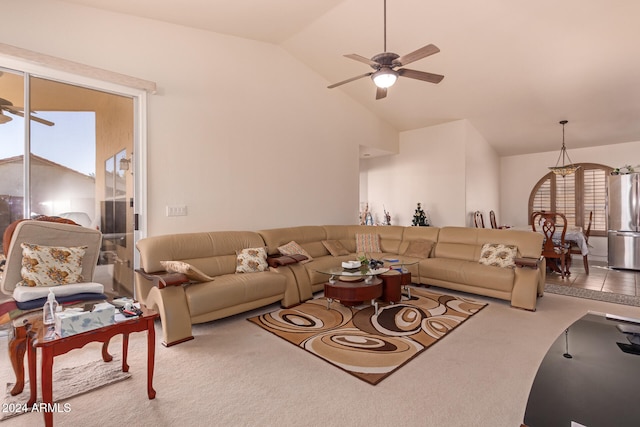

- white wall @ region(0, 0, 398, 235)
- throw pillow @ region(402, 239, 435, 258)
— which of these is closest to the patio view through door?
white wall @ region(0, 0, 398, 235)

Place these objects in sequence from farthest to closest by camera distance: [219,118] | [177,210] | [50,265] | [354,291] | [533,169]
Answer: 1. [533,169]
2. [219,118]
3. [177,210]
4. [354,291]
5. [50,265]

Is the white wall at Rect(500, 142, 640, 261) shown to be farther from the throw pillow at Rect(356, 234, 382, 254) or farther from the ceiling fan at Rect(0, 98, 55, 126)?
the ceiling fan at Rect(0, 98, 55, 126)

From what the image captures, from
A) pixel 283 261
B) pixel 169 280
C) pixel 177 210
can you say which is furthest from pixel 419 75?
pixel 177 210

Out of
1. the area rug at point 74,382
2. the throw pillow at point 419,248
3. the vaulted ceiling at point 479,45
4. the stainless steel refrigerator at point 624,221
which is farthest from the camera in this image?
the stainless steel refrigerator at point 624,221

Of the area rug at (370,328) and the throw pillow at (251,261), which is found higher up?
the throw pillow at (251,261)

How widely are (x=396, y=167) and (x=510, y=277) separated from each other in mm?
4186

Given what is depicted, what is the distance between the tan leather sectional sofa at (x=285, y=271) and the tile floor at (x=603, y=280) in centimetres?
129

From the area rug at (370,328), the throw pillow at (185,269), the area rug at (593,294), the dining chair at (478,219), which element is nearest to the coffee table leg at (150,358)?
the throw pillow at (185,269)

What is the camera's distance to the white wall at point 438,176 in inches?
253

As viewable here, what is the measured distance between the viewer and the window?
7.25 meters

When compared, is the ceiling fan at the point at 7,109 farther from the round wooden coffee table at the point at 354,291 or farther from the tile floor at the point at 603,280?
the tile floor at the point at 603,280

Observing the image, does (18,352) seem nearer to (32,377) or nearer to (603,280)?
(32,377)

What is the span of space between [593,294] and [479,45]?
383 cm

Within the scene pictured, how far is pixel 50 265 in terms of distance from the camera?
2695 mm
